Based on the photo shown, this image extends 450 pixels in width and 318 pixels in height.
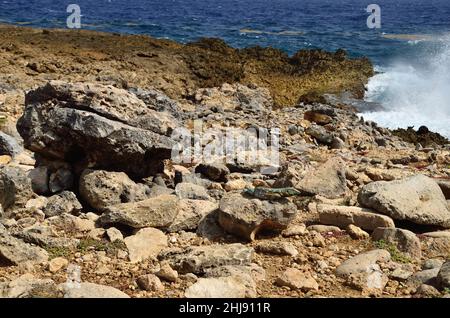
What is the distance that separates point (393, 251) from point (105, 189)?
353cm

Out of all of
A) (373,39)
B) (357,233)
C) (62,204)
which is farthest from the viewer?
(373,39)

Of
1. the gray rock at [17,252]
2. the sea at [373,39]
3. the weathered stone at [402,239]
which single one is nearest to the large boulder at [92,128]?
the gray rock at [17,252]

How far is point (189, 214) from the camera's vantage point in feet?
21.4

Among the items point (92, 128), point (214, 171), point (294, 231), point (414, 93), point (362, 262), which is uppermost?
point (92, 128)

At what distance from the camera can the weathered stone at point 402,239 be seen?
5797 millimetres

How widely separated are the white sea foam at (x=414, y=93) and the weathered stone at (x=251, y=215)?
1428 centimetres

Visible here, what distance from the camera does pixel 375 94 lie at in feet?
80.5

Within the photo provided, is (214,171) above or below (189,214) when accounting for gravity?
below

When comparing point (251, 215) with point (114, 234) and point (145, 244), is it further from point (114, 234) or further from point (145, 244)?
point (114, 234)

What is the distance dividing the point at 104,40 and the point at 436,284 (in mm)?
21108

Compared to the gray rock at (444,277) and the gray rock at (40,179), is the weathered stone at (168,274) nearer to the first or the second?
the gray rock at (444,277)

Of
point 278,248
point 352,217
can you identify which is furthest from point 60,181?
point 352,217

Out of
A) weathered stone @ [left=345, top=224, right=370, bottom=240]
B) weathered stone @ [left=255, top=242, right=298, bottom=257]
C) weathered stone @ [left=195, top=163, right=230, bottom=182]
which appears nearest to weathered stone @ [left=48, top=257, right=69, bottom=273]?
weathered stone @ [left=255, top=242, right=298, bottom=257]

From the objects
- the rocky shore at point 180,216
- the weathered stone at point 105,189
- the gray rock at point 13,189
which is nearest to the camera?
the rocky shore at point 180,216
